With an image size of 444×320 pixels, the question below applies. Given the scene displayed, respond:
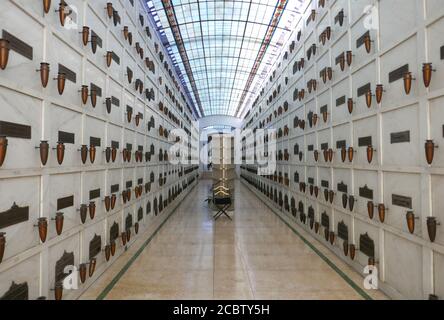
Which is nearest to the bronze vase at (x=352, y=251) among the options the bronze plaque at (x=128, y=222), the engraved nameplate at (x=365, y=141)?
the engraved nameplate at (x=365, y=141)

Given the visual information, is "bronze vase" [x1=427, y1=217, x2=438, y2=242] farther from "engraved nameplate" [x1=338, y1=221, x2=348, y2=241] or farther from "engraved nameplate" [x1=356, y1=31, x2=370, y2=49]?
"engraved nameplate" [x1=356, y1=31, x2=370, y2=49]

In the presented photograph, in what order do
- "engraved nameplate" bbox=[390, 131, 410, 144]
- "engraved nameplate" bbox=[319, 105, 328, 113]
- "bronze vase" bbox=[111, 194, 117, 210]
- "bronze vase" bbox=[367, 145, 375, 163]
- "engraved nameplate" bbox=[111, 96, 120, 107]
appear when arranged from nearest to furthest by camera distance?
"engraved nameplate" bbox=[390, 131, 410, 144]
"bronze vase" bbox=[367, 145, 375, 163]
"bronze vase" bbox=[111, 194, 117, 210]
"engraved nameplate" bbox=[111, 96, 120, 107]
"engraved nameplate" bbox=[319, 105, 328, 113]

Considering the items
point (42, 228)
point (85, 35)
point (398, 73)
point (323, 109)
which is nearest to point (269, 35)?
point (323, 109)

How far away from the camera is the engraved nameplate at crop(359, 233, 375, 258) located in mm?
4668

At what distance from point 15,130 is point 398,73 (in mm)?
4648

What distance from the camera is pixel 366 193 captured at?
4.88m

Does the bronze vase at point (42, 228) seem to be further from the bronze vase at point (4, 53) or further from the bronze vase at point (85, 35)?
the bronze vase at point (85, 35)

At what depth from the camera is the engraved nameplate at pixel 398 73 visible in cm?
384

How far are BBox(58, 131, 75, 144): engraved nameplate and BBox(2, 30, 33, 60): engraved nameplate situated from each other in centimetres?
101

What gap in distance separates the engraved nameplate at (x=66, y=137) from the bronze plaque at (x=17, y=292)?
1.72 metres

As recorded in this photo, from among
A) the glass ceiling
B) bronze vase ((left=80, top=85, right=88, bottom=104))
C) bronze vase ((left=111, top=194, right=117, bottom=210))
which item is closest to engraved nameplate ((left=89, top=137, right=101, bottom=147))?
bronze vase ((left=80, top=85, right=88, bottom=104))
